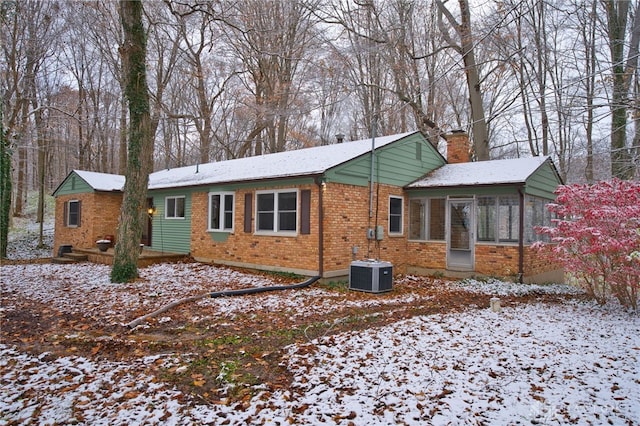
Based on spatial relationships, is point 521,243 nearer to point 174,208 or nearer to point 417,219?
point 417,219

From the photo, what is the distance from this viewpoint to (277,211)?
1135 centimetres

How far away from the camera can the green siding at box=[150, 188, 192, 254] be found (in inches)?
574

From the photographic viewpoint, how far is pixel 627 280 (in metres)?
7.16

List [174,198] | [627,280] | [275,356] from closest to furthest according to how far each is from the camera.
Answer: [275,356]
[627,280]
[174,198]

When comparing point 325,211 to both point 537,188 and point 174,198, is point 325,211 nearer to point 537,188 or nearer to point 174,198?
point 537,188

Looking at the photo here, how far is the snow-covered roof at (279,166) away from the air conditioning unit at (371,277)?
257cm

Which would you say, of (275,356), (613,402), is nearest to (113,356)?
(275,356)

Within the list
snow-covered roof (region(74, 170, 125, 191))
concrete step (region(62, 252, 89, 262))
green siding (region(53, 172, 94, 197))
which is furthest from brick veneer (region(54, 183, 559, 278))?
green siding (region(53, 172, 94, 197))

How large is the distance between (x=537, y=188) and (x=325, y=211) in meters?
6.24

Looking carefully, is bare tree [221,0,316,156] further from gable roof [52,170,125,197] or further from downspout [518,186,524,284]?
downspout [518,186,524,284]

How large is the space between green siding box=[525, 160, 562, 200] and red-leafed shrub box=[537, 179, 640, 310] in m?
2.89

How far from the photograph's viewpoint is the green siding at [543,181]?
10.9 m

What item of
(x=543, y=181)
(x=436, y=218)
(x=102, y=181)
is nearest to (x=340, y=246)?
(x=436, y=218)

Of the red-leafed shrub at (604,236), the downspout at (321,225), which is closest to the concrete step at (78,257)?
the downspout at (321,225)
